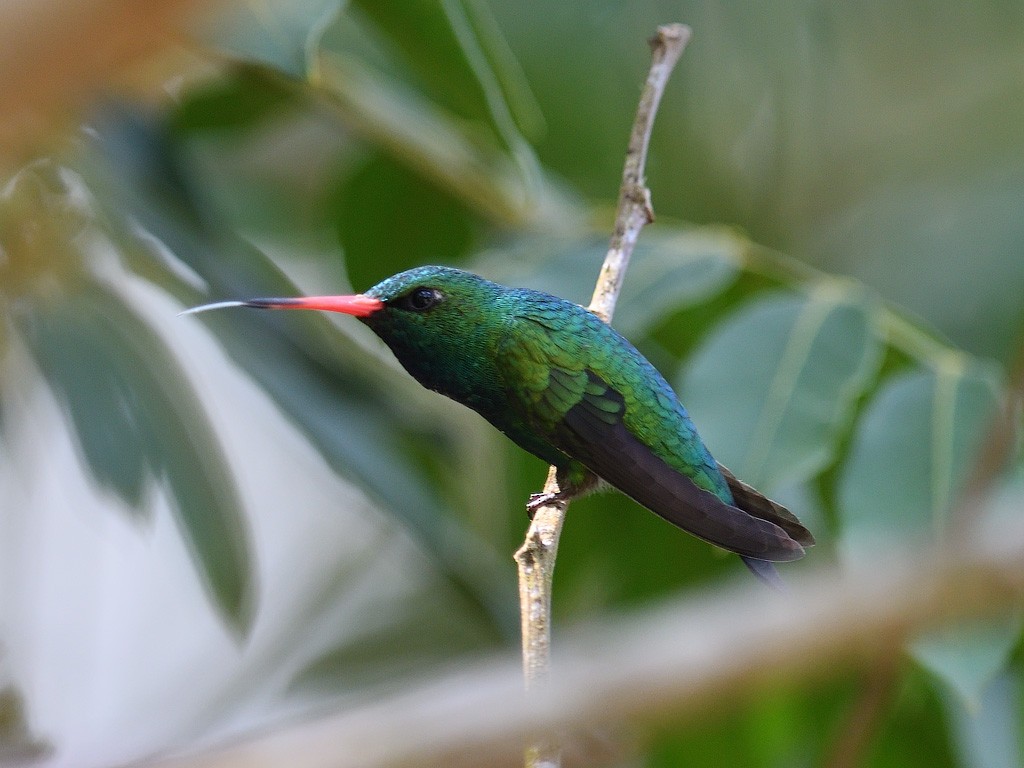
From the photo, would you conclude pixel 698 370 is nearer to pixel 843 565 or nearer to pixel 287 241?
pixel 843 565

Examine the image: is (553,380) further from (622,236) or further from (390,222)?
(390,222)

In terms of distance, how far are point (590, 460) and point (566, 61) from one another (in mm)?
1915

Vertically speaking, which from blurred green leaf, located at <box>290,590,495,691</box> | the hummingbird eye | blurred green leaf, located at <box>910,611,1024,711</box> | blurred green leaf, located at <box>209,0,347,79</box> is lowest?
blurred green leaf, located at <box>910,611,1024,711</box>

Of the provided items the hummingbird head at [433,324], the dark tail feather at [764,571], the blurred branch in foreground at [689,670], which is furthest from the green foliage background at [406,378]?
the blurred branch in foreground at [689,670]

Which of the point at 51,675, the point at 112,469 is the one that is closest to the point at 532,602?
the point at 112,469

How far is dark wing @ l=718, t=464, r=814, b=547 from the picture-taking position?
1.67m

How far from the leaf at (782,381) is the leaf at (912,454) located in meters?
0.06

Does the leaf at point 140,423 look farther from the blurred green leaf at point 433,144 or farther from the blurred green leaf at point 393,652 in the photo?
the blurred green leaf at point 393,652

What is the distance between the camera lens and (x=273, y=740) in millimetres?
642

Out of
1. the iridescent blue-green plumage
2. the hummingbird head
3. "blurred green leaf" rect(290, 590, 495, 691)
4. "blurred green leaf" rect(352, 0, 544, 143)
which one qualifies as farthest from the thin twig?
"blurred green leaf" rect(290, 590, 495, 691)

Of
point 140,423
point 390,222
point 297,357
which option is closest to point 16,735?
point 140,423

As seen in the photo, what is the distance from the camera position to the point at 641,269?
2.46 metres

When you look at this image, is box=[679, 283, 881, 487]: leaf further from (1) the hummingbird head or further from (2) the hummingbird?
(1) the hummingbird head

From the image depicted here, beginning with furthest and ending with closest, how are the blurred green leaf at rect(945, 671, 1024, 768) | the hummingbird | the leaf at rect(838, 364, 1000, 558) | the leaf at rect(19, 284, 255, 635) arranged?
1. the leaf at rect(19, 284, 255, 635)
2. the blurred green leaf at rect(945, 671, 1024, 768)
3. the leaf at rect(838, 364, 1000, 558)
4. the hummingbird
